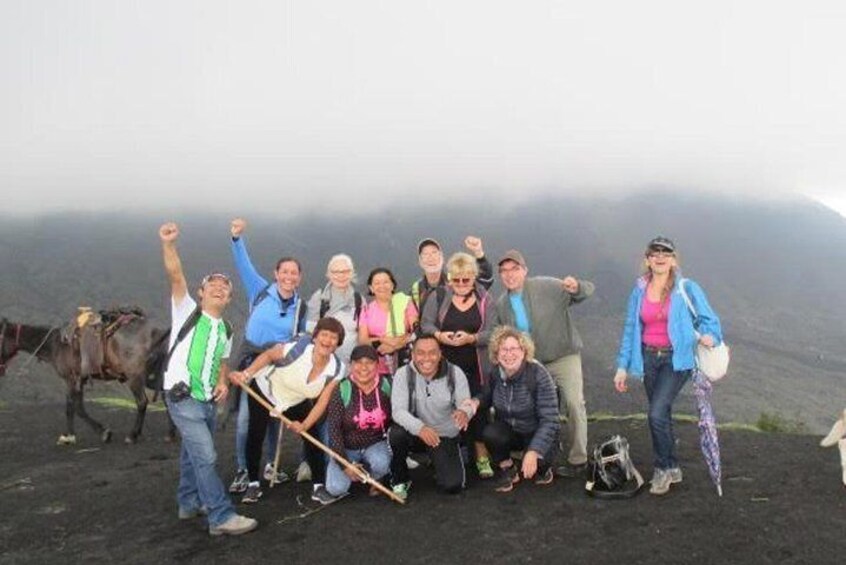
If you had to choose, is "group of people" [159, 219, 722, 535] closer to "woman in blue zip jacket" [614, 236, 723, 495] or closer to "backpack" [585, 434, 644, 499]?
"woman in blue zip jacket" [614, 236, 723, 495]

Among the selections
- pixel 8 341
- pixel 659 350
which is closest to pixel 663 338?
pixel 659 350

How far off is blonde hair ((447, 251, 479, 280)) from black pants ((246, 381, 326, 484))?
2018 mm

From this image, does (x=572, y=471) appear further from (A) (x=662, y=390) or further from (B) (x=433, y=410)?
(B) (x=433, y=410)

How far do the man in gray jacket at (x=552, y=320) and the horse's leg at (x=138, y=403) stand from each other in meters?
6.89

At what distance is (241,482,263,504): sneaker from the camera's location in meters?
7.00

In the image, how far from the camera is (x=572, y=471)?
24.4 ft

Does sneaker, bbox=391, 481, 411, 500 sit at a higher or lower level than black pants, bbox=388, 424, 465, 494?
lower

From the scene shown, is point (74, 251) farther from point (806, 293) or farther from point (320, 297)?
point (806, 293)

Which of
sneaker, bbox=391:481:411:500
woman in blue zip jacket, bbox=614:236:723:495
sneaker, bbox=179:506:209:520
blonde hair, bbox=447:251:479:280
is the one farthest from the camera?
blonde hair, bbox=447:251:479:280

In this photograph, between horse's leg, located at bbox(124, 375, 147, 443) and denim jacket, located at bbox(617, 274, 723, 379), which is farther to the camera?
horse's leg, located at bbox(124, 375, 147, 443)

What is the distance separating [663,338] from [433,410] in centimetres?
233

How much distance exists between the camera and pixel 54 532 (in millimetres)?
6695

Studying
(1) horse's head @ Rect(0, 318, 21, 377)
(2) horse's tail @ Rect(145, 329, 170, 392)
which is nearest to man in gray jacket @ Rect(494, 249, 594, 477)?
(2) horse's tail @ Rect(145, 329, 170, 392)

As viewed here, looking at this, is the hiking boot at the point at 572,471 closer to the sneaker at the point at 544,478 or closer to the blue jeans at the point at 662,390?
the sneaker at the point at 544,478
